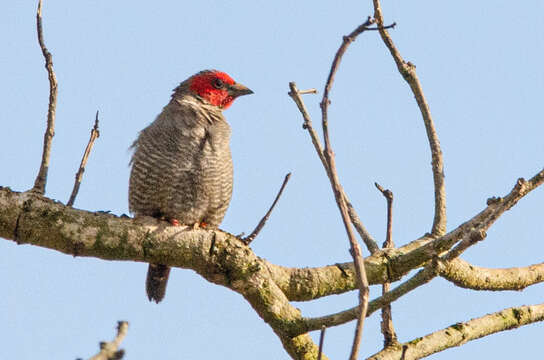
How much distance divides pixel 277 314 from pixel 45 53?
84.8 inches

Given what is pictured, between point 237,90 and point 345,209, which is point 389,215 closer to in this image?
point 345,209

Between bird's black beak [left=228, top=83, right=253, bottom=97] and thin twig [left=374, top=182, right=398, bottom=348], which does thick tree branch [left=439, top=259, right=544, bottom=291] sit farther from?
bird's black beak [left=228, top=83, right=253, bottom=97]

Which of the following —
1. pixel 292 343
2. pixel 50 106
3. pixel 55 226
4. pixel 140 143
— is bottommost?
pixel 292 343

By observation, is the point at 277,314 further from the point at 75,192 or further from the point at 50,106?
the point at 50,106

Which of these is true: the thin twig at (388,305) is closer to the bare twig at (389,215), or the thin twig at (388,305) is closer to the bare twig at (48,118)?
the bare twig at (389,215)

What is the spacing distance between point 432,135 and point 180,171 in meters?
2.15

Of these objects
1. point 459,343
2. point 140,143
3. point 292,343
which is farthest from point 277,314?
point 140,143

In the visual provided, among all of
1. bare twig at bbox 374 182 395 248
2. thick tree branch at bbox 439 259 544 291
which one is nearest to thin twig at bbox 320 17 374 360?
bare twig at bbox 374 182 395 248

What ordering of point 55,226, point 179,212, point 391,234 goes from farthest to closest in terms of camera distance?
1. point 179,212
2. point 391,234
3. point 55,226

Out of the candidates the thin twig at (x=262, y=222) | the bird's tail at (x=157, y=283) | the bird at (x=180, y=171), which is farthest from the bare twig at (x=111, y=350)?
the bird's tail at (x=157, y=283)

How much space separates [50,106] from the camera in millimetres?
4840

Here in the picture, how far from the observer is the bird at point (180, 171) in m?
6.67

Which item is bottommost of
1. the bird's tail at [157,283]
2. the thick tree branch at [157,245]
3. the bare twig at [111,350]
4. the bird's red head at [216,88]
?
the bare twig at [111,350]

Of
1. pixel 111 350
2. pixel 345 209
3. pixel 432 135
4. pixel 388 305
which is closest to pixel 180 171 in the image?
pixel 432 135
